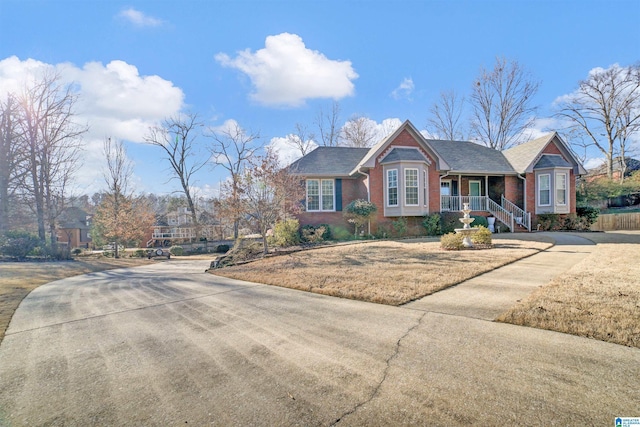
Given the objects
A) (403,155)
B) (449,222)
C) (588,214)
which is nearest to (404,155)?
(403,155)

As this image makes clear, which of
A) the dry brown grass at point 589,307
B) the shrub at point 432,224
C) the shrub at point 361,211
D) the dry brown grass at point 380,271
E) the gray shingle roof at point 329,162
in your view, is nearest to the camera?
the dry brown grass at point 589,307

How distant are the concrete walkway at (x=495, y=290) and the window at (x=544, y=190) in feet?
44.3

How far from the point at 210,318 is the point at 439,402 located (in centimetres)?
394

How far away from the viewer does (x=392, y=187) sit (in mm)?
17453

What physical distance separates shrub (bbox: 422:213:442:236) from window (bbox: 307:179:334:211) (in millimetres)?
5799

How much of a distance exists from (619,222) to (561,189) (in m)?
7.43

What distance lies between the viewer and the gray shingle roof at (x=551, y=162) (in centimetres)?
1945

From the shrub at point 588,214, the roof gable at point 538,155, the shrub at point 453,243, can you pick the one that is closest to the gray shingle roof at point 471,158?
the roof gable at point 538,155

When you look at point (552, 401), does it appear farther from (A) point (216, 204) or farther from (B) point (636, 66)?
(B) point (636, 66)

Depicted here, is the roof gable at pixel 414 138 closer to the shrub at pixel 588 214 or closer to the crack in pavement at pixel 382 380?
the shrub at pixel 588 214

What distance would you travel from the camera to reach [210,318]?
5.12 m

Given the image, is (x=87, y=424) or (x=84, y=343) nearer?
(x=87, y=424)

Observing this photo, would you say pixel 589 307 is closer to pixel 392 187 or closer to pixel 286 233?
pixel 286 233

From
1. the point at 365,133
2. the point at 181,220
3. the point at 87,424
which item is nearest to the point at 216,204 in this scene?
the point at 87,424
